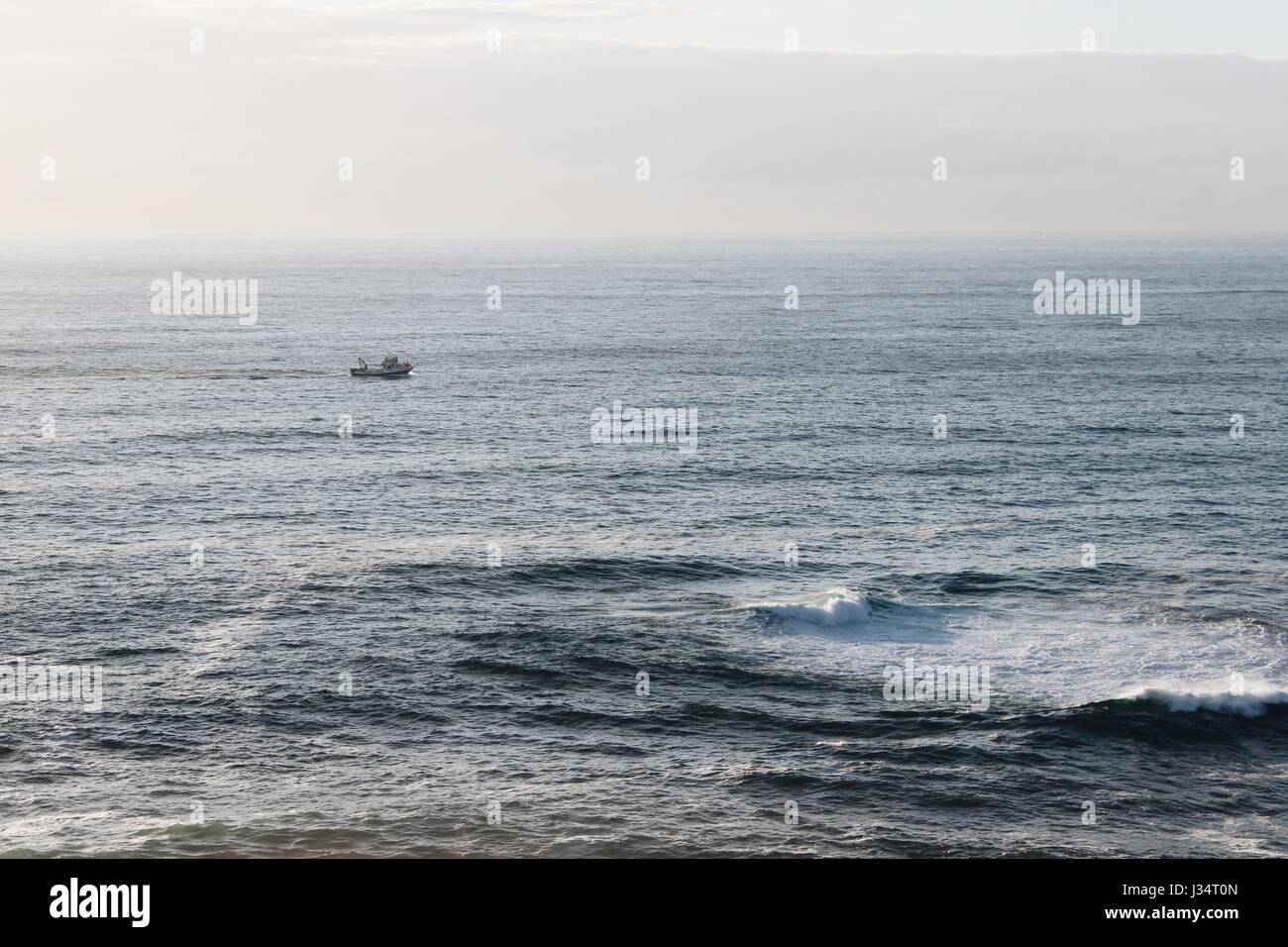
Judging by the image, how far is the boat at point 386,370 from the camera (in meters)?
146

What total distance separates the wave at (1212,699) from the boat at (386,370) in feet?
346

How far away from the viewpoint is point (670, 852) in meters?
42.7

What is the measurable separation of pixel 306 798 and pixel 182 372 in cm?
11284

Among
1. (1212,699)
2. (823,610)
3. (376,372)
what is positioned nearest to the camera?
(1212,699)

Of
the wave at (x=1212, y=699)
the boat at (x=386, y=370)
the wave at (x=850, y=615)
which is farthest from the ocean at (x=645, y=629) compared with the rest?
the boat at (x=386, y=370)

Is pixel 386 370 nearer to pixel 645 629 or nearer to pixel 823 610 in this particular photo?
pixel 645 629

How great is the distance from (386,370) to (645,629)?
89.0m

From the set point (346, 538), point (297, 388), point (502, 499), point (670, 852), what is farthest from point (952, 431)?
point (670, 852)

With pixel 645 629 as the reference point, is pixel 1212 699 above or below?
below

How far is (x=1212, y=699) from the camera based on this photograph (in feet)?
179

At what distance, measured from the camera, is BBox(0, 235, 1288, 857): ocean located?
45969mm

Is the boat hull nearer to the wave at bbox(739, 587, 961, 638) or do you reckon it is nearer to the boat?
the boat

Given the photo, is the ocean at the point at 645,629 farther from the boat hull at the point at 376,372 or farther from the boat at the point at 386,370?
the boat at the point at 386,370

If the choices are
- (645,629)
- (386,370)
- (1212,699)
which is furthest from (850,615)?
(386,370)
